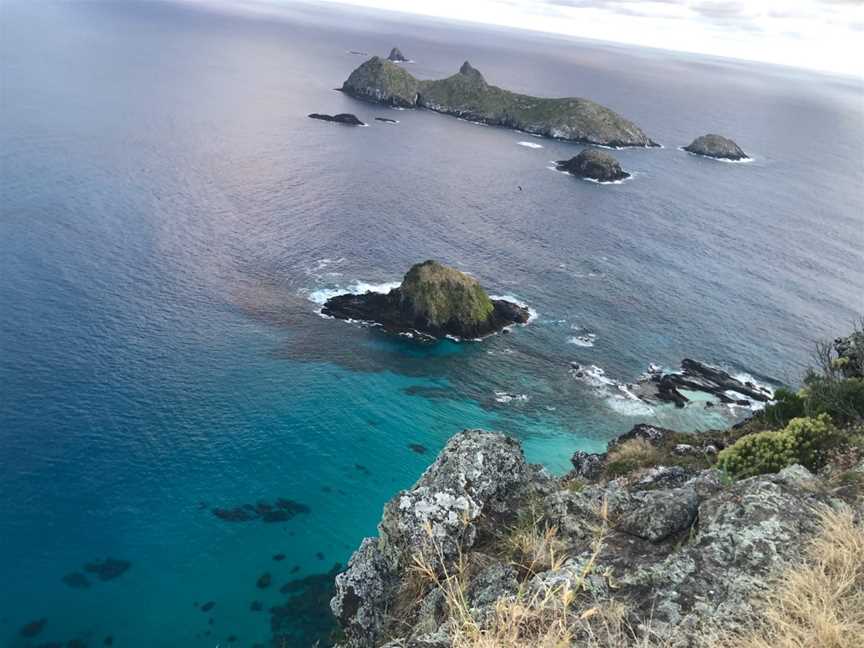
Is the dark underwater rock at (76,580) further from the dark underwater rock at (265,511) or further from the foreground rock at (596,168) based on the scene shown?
the foreground rock at (596,168)

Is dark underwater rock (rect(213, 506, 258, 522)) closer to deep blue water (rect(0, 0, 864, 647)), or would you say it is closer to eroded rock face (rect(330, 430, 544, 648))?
deep blue water (rect(0, 0, 864, 647))

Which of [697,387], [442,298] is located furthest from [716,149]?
[442,298]

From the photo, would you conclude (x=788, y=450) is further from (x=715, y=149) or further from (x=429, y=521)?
(x=715, y=149)

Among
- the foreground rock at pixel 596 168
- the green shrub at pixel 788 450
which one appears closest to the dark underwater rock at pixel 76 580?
the green shrub at pixel 788 450

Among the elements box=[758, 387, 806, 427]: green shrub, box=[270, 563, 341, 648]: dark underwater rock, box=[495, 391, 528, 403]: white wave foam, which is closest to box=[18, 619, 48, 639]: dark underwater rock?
box=[270, 563, 341, 648]: dark underwater rock

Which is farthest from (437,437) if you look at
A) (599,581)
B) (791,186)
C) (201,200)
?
(791,186)

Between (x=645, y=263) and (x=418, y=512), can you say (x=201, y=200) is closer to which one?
(x=645, y=263)
